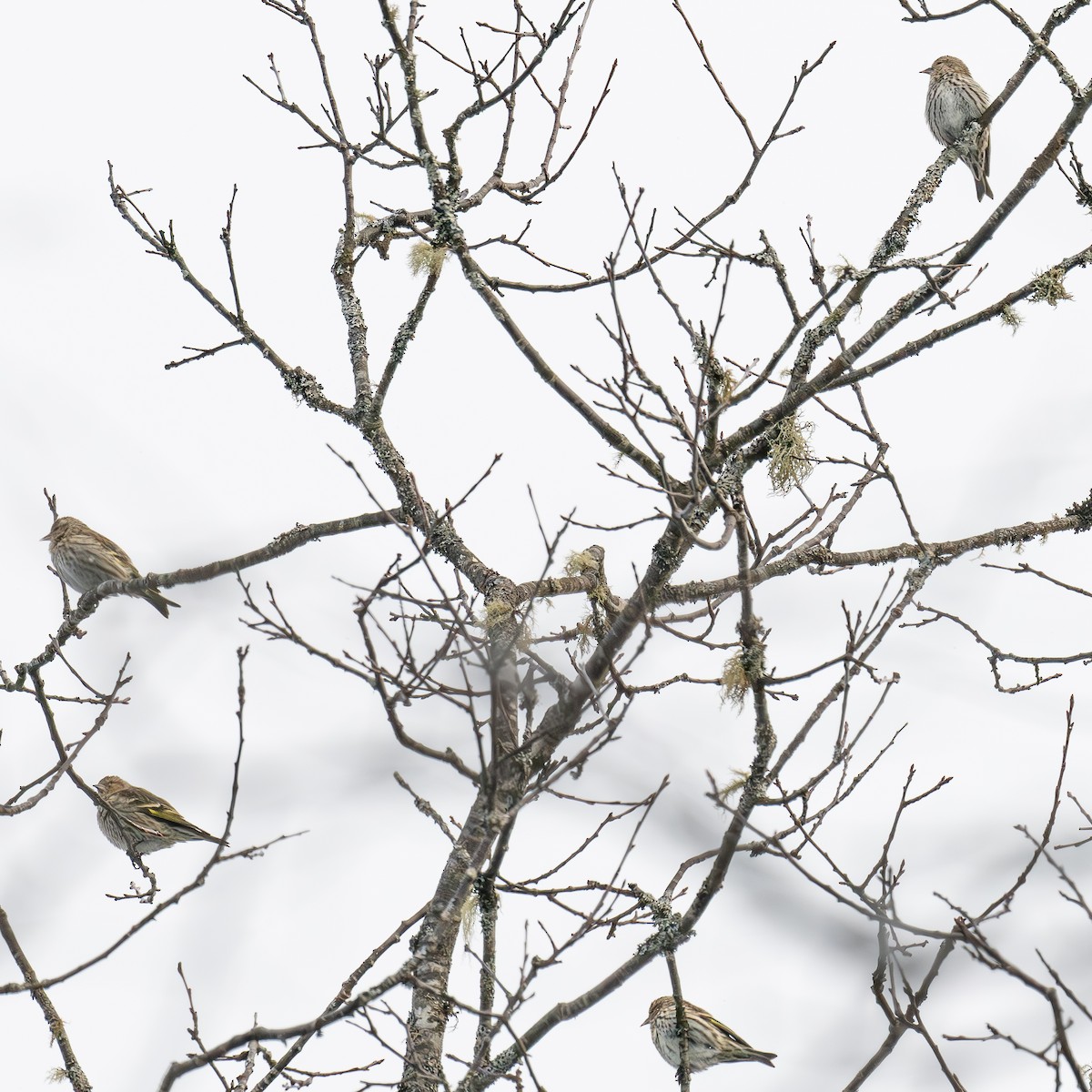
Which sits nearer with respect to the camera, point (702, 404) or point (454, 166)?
point (702, 404)


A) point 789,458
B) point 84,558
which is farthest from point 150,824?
point 789,458

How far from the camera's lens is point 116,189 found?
22.0ft

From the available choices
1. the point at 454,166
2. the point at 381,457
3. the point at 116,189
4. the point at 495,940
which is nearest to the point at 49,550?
the point at 116,189

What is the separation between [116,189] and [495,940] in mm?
4242

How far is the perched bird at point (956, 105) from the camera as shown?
32.6 feet

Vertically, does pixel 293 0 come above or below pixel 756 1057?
above

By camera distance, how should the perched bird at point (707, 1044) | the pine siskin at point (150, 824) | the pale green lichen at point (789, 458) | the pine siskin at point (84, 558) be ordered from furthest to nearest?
the pine siskin at point (84, 558) → the pine siskin at point (150, 824) → the perched bird at point (707, 1044) → the pale green lichen at point (789, 458)

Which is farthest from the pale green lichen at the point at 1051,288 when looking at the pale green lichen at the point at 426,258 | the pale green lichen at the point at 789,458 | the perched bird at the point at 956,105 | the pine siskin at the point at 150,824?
the pine siskin at the point at 150,824

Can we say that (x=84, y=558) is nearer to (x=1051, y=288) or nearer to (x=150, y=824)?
(x=150, y=824)

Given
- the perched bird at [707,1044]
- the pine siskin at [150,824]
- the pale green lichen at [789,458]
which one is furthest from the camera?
the pine siskin at [150,824]

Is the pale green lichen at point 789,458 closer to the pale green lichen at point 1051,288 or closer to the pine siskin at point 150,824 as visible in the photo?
the pale green lichen at point 1051,288

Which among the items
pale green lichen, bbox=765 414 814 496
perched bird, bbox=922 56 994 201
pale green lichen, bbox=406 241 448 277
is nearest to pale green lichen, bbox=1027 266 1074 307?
pale green lichen, bbox=765 414 814 496

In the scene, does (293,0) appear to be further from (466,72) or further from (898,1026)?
(898,1026)

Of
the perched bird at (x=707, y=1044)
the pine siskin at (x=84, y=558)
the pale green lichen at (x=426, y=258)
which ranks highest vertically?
the pine siskin at (x=84, y=558)
